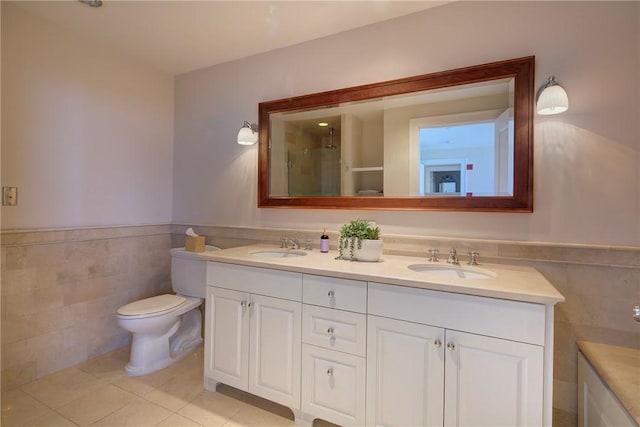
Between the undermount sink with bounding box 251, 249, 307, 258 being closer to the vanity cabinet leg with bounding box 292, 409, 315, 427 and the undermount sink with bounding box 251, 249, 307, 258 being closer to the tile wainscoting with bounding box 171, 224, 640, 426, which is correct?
the vanity cabinet leg with bounding box 292, 409, 315, 427

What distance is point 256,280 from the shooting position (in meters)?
1.66

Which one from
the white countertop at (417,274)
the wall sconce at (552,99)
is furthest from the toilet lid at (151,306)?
the wall sconce at (552,99)

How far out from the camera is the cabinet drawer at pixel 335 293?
4.59 ft

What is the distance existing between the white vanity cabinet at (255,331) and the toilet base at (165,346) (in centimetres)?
50

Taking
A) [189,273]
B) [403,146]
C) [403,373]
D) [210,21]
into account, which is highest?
[210,21]

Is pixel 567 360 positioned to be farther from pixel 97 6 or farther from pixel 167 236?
pixel 97 6

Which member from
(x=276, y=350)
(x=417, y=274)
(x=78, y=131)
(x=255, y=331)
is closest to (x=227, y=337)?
(x=255, y=331)

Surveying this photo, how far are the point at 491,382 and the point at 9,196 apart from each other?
265 cm

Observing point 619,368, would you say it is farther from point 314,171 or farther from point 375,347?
point 314,171

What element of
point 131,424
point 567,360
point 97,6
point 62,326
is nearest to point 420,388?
point 567,360

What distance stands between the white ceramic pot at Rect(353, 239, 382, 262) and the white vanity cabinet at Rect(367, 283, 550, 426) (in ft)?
0.94

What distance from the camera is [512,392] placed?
1144mm

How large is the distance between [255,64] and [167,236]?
5.36 ft

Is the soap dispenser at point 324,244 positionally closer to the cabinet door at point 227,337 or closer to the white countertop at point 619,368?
the cabinet door at point 227,337
